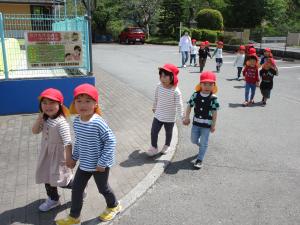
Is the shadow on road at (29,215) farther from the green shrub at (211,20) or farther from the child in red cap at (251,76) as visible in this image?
the green shrub at (211,20)

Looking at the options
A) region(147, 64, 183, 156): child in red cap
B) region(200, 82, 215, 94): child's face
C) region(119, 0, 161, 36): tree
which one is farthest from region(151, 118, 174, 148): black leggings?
region(119, 0, 161, 36): tree

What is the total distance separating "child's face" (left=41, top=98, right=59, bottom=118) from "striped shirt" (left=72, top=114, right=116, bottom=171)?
1.13 ft

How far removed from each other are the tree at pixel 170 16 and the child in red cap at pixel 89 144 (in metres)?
36.8

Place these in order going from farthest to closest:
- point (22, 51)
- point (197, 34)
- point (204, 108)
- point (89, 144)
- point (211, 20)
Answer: point (211, 20) → point (197, 34) → point (22, 51) → point (204, 108) → point (89, 144)

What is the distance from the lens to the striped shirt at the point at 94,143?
370cm

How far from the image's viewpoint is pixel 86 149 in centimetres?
377

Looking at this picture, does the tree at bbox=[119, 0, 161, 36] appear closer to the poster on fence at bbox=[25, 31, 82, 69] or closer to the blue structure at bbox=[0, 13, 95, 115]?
the blue structure at bbox=[0, 13, 95, 115]

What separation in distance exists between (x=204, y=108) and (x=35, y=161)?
2.64 m

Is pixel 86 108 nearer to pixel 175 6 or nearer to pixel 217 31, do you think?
pixel 217 31

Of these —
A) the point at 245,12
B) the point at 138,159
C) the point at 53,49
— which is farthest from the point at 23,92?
the point at 245,12

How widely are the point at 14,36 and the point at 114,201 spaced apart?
20.3 feet

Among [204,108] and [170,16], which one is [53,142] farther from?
[170,16]

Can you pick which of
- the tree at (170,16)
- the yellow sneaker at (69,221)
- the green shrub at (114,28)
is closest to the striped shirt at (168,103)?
the yellow sneaker at (69,221)

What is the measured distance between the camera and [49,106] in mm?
3939
